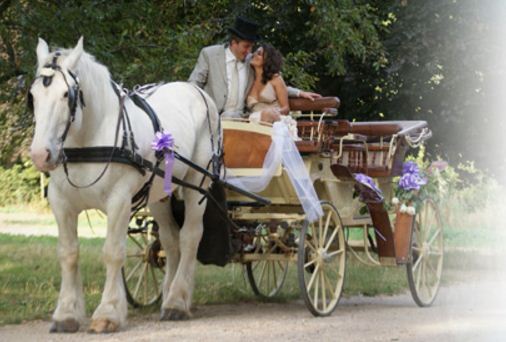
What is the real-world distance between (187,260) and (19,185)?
1464 cm

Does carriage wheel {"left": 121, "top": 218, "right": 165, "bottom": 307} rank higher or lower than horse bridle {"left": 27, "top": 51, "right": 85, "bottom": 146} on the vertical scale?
lower

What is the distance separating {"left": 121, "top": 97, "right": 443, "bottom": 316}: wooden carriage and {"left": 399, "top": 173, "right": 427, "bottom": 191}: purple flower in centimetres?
10

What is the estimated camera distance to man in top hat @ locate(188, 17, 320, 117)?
946 cm

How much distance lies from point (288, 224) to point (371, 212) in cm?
112

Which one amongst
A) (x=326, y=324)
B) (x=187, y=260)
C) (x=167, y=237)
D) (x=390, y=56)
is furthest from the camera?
(x=390, y=56)

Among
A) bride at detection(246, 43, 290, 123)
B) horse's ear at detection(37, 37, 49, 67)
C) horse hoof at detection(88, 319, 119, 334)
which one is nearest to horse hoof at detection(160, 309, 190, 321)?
horse hoof at detection(88, 319, 119, 334)

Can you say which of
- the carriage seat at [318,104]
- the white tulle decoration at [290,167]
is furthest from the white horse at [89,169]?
the carriage seat at [318,104]

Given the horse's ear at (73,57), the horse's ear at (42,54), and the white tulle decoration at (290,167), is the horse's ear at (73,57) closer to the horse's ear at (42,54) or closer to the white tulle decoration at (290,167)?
the horse's ear at (42,54)

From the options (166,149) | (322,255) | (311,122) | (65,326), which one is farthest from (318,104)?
(65,326)

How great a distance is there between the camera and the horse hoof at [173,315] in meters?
8.41

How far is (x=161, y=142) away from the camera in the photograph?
7.98 m

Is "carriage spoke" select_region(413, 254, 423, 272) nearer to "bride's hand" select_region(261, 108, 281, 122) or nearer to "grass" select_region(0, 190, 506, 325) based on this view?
"grass" select_region(0, 190, 506, 325)

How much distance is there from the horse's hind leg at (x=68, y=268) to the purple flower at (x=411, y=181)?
337 cm

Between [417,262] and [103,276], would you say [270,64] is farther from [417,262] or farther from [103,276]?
[103,276]
